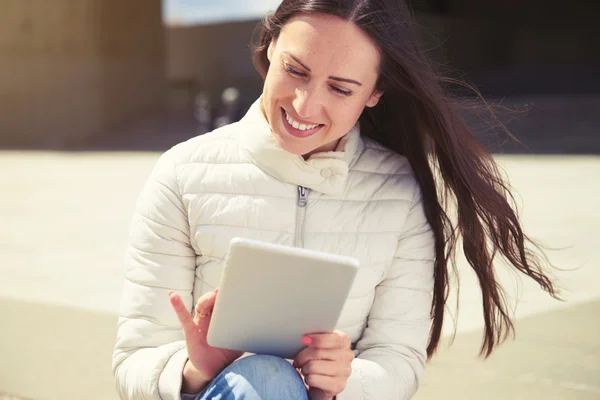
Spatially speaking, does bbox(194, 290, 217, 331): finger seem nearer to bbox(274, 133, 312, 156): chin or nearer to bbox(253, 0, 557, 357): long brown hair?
bbox(274, 133, 312, 156): chin

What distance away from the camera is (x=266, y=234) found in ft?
6.95

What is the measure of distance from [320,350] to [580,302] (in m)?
3.21

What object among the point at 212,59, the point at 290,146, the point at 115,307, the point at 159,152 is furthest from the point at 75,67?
the point at 290,146

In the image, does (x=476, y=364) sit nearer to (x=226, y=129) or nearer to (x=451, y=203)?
(x=451, y=203)

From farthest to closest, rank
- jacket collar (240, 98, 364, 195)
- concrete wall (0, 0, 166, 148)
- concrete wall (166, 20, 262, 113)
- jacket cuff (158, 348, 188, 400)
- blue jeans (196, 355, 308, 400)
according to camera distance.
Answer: concrete wall (166, 20, 262, 113) < concrete wall (0, 0, 166, 148) < jacket collar (240, 98, 364, 195) < jacket cuff (158, 348, 188, 400) < blue jeans (196, 355, 308, 400)

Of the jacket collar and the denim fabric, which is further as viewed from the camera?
the jacket collar

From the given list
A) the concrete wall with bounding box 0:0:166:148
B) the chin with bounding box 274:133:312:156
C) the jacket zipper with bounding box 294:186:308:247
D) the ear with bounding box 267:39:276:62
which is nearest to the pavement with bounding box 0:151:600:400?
the jacket zipper with bounding box 294:186:308:247

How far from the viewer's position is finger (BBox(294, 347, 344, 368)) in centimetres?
176

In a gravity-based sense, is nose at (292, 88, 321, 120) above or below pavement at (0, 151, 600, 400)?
above

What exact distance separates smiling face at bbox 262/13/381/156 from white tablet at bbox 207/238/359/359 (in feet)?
1.56

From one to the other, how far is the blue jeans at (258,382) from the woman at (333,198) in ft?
0.14

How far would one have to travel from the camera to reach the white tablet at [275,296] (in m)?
1.59

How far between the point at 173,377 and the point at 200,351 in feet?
0.37

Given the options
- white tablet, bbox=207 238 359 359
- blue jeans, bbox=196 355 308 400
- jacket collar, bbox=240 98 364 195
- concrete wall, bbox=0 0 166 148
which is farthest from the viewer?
concrete wall, bbox=0 0 166 148
